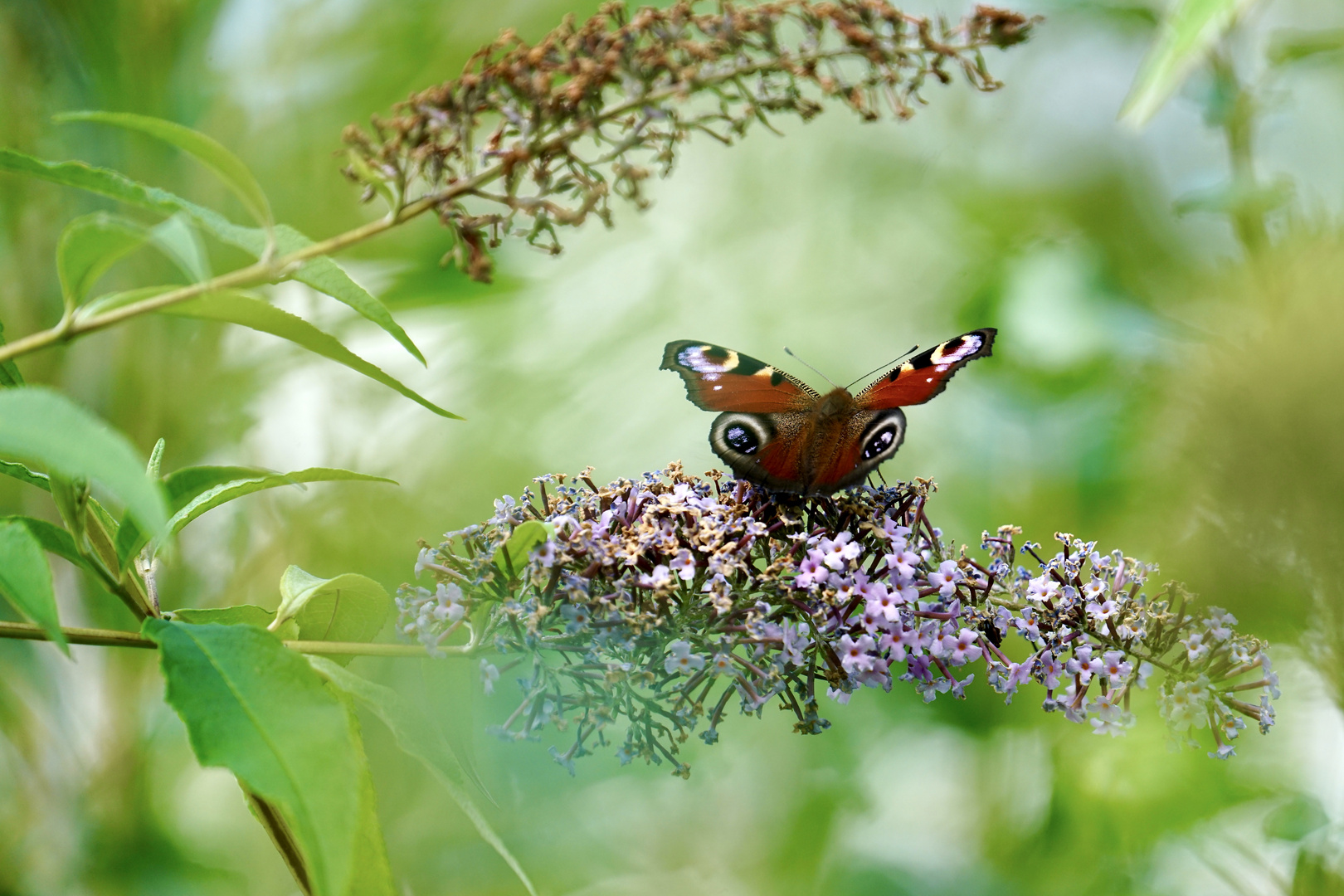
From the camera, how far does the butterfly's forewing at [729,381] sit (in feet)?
2.17

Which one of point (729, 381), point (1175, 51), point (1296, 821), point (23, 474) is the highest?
point (1175, 51)

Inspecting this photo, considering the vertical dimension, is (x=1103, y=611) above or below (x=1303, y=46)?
below

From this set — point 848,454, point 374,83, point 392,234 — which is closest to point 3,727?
point 392,234

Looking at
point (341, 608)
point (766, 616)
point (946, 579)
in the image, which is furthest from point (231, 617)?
point (946, 579)

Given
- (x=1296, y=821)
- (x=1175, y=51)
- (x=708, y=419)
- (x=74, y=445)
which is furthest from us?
(x=708, y=419)

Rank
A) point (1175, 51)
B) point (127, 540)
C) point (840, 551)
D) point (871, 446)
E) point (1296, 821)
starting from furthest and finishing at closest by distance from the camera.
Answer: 1. point (1296, 821)
2. point (1175, 51)
3. point (871, 446)
4. point (840, 551)
5. point (127, 540)

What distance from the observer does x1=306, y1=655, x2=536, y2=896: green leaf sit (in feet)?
1.19

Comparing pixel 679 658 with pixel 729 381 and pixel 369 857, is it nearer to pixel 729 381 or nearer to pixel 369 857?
pixel 369 857

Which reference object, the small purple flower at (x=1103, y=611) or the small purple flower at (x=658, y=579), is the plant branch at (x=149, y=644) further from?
the small purple flower at (x=1103, y=611)

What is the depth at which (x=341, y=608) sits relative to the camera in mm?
475

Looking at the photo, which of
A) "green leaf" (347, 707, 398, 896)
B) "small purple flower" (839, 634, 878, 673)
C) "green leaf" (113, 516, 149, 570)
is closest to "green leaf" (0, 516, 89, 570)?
"green leaf" (113, 516, 149, 570)

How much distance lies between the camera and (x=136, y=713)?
1.12m

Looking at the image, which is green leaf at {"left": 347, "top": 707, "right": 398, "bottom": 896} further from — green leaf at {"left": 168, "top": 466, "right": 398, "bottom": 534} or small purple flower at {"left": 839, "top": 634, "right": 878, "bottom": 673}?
small purple flower at {"left": 839, "top": 634, "right": 878, "bottom": 673}

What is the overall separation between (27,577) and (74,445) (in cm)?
8
